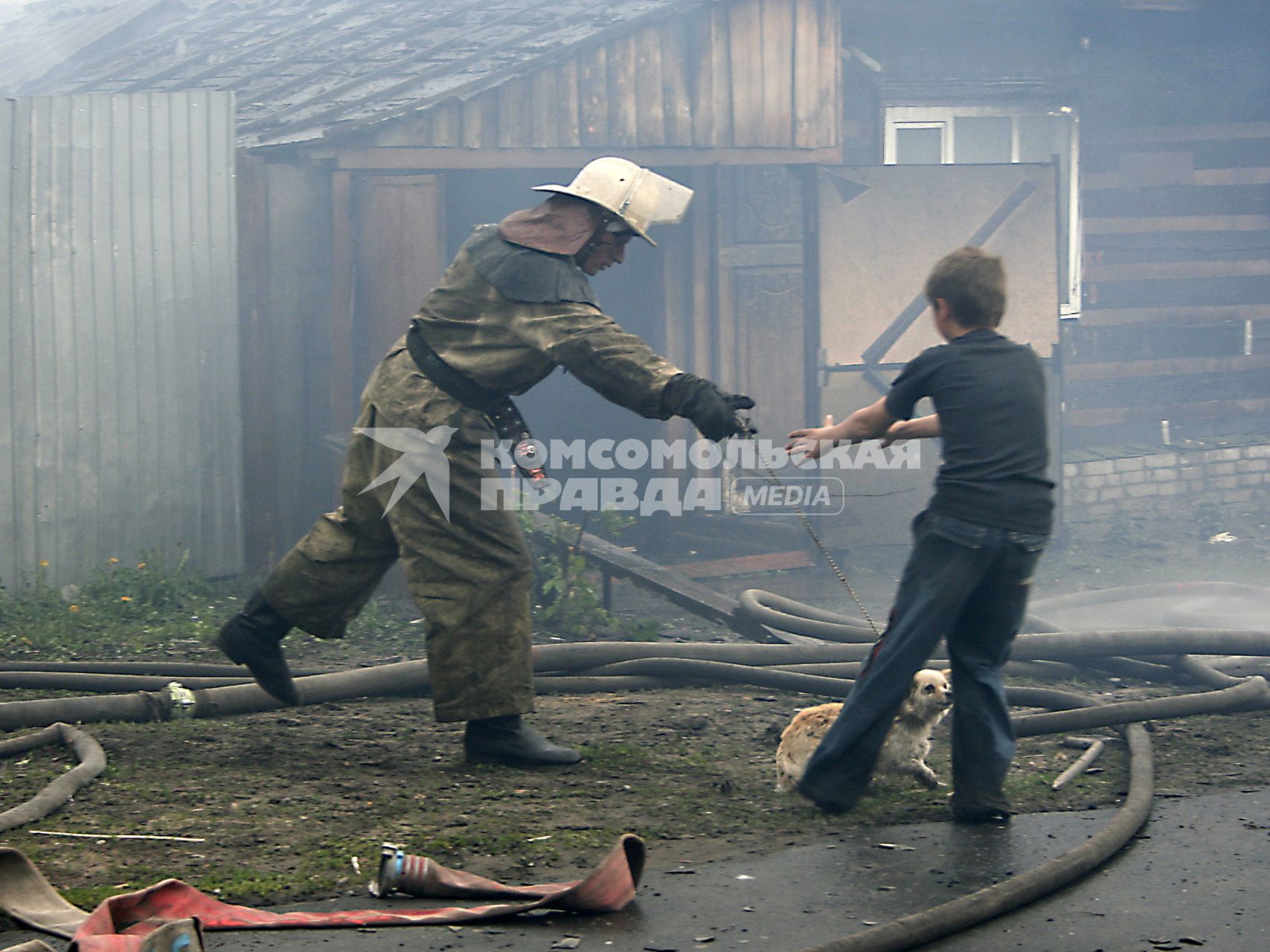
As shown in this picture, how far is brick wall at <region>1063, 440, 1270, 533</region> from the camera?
1038 centimetres

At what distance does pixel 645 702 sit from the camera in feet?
16.5

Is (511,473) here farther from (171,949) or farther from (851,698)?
(171,949)

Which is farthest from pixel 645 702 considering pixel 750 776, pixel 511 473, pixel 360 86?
pixel 360 86

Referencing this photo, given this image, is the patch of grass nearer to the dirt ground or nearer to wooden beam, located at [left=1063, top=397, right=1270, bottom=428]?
the dirt ground

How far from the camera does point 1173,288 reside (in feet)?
37.4

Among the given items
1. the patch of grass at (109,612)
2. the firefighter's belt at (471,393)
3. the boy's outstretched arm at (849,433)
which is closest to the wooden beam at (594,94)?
the patch of grass at (109,612)

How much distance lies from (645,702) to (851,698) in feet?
5.23

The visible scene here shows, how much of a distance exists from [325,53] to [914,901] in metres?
8.79

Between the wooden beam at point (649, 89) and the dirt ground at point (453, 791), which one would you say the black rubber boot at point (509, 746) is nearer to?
the dirt ground at point (453, 791)

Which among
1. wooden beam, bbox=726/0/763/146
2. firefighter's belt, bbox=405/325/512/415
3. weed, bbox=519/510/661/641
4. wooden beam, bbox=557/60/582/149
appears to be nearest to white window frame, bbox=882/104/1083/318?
wooden beam, bbox=726/0/763/146

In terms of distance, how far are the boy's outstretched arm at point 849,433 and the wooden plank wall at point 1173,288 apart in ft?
25.7

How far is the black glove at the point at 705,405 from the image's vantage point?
12.2 feet

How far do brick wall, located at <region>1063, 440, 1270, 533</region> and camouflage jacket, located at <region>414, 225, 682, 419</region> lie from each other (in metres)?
7.04

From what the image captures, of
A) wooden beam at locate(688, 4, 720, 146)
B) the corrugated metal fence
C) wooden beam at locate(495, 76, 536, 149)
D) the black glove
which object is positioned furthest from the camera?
wooden beam at locate(688, 4, 720, 146)
